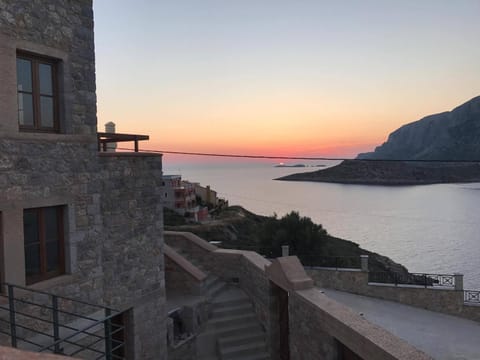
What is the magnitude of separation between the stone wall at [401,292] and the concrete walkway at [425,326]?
0.31 metres

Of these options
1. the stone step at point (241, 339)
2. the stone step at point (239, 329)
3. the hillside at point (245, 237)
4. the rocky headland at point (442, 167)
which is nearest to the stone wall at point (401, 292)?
the stone step at point (239, 329)

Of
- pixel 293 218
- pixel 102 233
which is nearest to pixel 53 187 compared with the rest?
pixel 102 233

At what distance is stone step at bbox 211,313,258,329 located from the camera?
11.1 meters

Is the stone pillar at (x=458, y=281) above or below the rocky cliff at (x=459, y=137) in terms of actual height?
below

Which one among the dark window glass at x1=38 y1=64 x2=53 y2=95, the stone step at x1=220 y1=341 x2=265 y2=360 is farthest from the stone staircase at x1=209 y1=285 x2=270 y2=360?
the dark window glass at x1=38 y1=64 x2=53 y2=95

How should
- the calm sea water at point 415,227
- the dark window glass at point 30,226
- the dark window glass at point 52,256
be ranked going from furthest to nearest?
the calm sea water at point 415,227, the dark window glass at point 52,256, the dark window glass at point 30,226

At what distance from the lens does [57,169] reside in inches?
255

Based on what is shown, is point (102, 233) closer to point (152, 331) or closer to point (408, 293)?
point (152, 331)

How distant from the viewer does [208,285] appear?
1262 centimetres

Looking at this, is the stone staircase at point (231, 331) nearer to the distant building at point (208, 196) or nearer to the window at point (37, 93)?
the window at point (37, 93)

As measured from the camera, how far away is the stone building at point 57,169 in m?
5.82

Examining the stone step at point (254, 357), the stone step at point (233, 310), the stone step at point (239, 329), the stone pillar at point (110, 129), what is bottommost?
the stone step at point (254, 357)

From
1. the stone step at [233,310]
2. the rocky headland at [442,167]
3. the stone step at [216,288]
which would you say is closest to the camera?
the stone step at [233,310]

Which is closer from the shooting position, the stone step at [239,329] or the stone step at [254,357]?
the stone step at [254,357]
